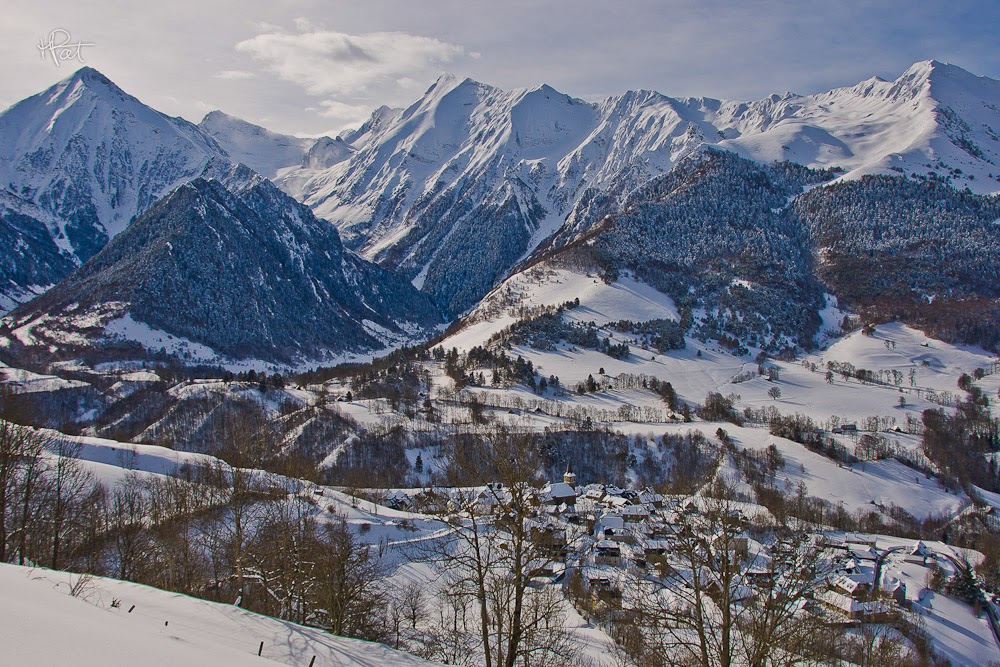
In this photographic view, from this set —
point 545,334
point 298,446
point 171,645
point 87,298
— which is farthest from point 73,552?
point 87,298

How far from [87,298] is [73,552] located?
19891 cm

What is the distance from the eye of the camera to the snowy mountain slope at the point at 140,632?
29.4 feet

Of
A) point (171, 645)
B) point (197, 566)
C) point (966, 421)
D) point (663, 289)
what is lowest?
point (197, 566)

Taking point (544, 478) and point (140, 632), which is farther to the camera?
point (544, 478)

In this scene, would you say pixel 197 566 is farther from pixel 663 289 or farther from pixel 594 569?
pixel 663 289

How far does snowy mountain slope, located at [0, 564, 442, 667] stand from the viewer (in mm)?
8961

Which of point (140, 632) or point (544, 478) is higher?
point (140, 632)

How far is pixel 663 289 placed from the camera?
648 ft

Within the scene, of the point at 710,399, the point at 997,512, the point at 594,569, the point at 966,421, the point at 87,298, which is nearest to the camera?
the point at 594,569

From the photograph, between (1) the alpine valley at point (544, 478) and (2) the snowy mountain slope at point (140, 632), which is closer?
(2) the snowy mountain slope at point (140, 632)

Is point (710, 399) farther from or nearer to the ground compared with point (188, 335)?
nearer to the ground

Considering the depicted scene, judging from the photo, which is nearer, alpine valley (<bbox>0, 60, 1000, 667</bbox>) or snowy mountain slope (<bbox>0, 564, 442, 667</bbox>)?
snowy mountain slope (<bbox>0, 564, 442, 667</bbox>)

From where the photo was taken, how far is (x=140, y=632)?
1106 cm

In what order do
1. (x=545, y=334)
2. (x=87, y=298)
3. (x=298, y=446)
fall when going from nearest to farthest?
(x=298, y=446)
(x=545, y=334)
(x=87, y=298)
